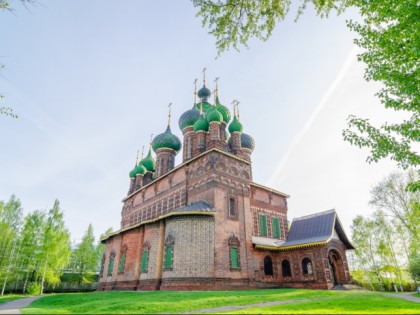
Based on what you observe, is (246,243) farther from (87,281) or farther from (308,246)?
(87,281)

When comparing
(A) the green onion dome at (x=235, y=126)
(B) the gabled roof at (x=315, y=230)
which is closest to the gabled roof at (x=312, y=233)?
(B) the gabled roof at (x=315, y=230)

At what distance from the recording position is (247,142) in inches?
1025

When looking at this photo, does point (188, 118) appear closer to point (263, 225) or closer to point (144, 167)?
point (144, 167)

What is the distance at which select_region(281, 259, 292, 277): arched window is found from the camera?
743 inches

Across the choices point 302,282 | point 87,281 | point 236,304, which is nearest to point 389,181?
point 302,282

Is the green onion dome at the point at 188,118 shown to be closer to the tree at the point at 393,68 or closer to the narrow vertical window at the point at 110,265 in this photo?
the narrow vertical window at the point at 110,265

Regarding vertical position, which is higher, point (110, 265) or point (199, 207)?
point (199, 207)

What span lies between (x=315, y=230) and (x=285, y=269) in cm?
352

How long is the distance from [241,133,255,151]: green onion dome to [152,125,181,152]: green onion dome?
20.7 feet

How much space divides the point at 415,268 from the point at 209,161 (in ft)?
46.8

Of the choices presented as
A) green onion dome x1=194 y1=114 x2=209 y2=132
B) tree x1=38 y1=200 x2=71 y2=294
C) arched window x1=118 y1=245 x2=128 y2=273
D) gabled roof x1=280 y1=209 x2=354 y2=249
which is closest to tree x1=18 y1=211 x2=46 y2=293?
tree x1=38 y1=200 x2=71 y2=294

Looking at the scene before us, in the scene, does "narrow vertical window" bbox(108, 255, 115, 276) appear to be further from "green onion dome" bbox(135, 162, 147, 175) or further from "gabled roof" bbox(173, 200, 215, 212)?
"green onion dome" bbox(135, 162, 147, 175)

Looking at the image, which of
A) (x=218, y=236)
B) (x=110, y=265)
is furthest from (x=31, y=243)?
(x=218, y=236)

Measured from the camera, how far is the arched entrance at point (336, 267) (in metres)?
18.3
